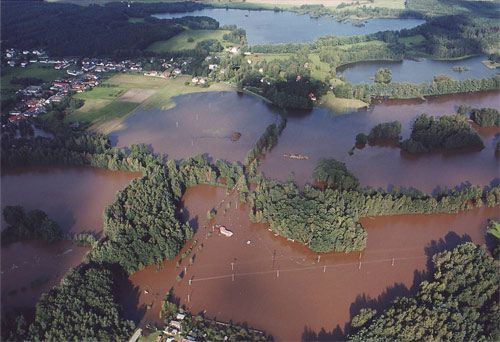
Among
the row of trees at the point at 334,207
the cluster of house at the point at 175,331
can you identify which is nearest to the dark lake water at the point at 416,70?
the row of trees at the point at 334,207

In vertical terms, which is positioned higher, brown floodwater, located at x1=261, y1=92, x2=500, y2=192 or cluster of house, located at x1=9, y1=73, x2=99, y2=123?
cluster of house, located at x1=9, y1=73, x2=99, y2=123

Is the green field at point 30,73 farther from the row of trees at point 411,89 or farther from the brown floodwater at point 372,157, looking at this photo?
the row of trees at point 411,89

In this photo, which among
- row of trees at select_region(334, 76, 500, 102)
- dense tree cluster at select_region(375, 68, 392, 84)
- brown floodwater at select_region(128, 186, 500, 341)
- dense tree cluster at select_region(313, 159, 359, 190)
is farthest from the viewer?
dense tree cluster at select_region(375, 68, 392, 84)

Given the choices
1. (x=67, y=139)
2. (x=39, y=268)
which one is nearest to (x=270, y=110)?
(x=67, y=139)

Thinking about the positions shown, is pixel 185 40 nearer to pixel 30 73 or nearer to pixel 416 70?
pixel 30 73

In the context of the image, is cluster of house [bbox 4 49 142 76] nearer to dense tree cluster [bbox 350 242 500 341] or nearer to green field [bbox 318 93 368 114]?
green field [bbox 318 93 368 114]

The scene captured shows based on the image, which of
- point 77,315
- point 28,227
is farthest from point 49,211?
point 77,315

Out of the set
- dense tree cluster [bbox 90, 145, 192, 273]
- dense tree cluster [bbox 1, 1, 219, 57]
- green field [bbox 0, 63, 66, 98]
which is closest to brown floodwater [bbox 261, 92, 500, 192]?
dense tree cluster [bbox 90, 145, 192, 273]
